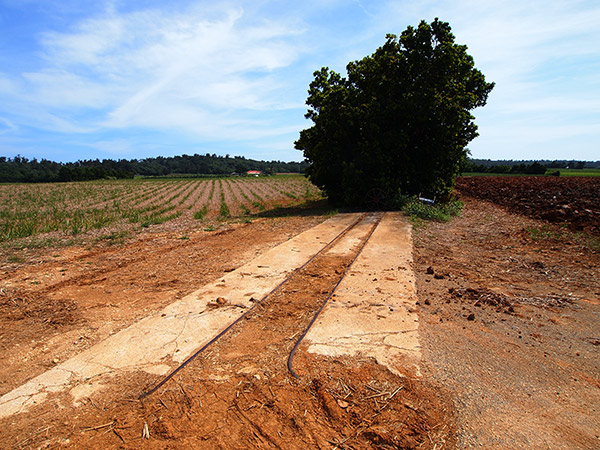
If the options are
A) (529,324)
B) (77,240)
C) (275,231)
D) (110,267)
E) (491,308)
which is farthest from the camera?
(275,231)

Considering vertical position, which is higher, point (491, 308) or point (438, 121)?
point (438, 121)

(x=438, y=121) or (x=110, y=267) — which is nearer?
(x=110, y=267)

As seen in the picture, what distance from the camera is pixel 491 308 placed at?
533 cm

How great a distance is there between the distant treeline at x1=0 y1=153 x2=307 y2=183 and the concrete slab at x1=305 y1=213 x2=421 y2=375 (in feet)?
Answer: 315

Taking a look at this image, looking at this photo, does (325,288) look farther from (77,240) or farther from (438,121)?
(438,121)

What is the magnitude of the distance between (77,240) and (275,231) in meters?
6.70

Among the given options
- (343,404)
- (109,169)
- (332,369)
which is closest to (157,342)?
(332,369)

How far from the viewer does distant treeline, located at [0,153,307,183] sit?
293ft

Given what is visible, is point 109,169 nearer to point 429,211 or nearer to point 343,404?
point 429,211

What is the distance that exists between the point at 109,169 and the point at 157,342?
403 ft

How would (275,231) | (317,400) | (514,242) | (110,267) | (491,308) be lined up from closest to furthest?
(317,400) < (491,308) < (110,267) < (514,242) < (275,231)

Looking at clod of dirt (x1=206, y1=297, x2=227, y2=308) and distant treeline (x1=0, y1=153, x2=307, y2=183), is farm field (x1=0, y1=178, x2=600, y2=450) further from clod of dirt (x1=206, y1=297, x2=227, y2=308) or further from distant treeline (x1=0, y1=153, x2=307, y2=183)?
distant treeline (x1=0, y1=153, x2=307, y2=183)

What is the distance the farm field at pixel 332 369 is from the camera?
9.26 feet

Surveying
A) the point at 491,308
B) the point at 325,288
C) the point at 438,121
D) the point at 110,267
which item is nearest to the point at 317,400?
the point at 325,288
